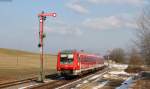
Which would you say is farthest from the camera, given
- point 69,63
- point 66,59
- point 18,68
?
point 18,68

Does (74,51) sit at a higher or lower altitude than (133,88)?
higher

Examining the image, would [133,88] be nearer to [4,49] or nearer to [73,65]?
[73,65]

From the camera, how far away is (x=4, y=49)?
423ft

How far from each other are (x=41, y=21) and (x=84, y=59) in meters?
12.6

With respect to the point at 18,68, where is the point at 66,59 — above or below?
above

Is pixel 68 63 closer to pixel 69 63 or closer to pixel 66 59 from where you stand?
pixel 69 63

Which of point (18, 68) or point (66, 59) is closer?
point (66, 59)

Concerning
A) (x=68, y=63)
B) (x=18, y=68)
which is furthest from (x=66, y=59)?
(x=18, y=68)

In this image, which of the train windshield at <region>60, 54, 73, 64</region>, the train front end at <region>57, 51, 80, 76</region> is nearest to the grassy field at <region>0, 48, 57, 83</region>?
the train front end at <region>57, 51, 80, 76</region>

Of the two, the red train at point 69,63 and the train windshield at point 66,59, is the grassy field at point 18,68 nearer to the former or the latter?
the red train at point 69,63

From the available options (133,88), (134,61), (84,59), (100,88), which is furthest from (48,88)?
(134,61)

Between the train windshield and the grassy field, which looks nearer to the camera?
the train windshield

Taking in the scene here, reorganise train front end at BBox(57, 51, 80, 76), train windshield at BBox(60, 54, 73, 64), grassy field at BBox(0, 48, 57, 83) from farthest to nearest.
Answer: grassy field at BBox(0, 48, 57, 83) < train windshield at BBox(60, 54, 73, 64) < train front end at BBox(57, 51, 80, 76)

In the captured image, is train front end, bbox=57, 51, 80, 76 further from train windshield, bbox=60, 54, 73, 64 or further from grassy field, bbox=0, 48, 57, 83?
grassy field, bbox=0, 48, 57, 83
